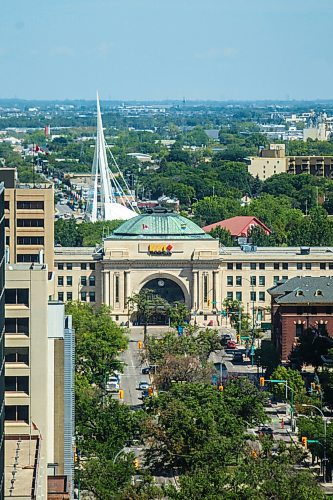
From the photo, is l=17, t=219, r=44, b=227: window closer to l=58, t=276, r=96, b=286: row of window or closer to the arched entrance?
the arched entrance

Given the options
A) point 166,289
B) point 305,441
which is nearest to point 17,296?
point 305,441

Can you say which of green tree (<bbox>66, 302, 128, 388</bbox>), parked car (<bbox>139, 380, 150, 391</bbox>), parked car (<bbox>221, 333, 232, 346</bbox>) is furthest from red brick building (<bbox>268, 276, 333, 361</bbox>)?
parked car (<bbox>221, 333, 232, 346</bbox>)

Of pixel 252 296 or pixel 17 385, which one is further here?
pixel 252 296

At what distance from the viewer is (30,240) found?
9188cm

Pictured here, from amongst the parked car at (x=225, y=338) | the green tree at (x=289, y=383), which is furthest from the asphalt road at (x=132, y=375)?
the green tree at (x=289, y=383)

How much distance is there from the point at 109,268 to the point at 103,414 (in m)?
52.9

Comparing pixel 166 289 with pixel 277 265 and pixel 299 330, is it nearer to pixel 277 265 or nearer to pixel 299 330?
pixel 277 265

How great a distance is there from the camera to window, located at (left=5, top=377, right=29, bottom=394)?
48219 mm

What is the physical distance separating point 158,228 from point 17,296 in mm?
80573

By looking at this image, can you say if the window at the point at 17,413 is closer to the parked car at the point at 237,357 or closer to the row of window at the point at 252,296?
the parked car at the point at 237,357

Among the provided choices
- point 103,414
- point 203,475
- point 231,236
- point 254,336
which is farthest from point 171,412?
point 231,236

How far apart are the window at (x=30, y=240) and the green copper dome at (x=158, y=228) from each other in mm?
35258

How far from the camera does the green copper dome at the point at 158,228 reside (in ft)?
420

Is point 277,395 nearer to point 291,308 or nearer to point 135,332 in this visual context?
point 291,308
